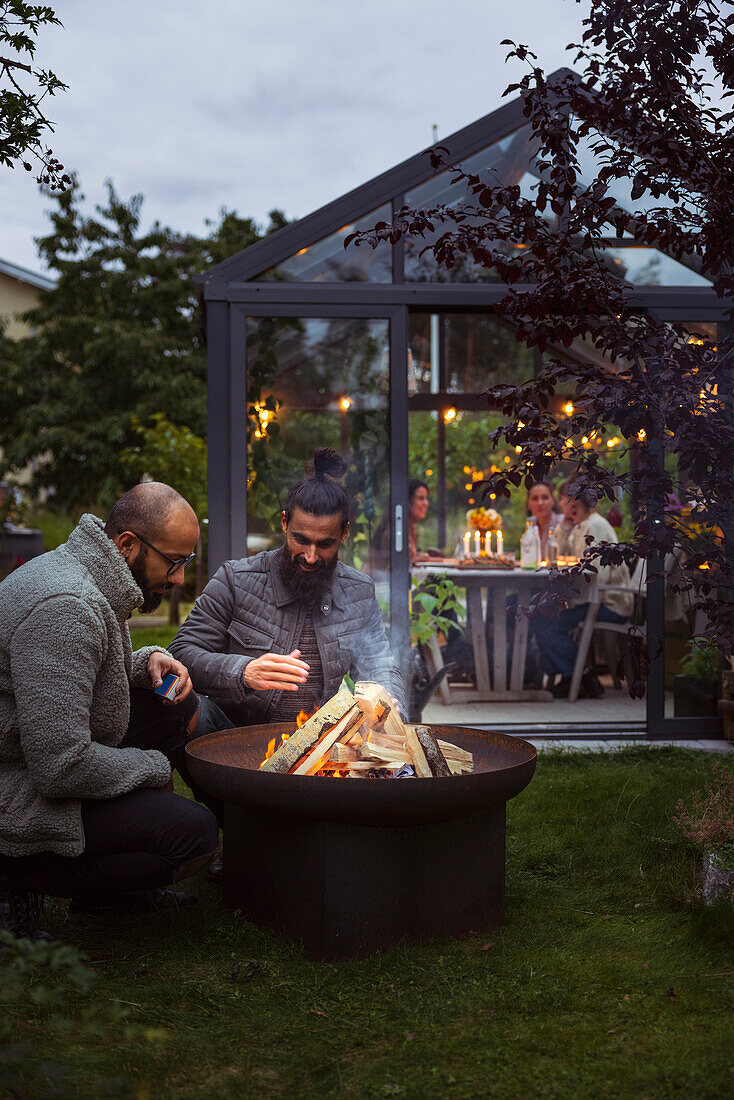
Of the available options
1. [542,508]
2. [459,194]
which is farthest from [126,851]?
[542,508]

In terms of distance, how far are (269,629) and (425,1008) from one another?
4.90 ft

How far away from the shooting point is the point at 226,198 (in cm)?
1869

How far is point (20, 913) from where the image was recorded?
8.17ft

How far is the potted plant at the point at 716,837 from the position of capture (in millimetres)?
2781

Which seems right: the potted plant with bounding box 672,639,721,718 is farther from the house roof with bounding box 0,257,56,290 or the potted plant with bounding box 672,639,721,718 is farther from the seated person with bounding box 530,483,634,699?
the house roof with bounding box 0,257,56,290

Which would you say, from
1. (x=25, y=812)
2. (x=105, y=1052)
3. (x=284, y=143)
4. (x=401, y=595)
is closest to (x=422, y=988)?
(x=105, y=1052)

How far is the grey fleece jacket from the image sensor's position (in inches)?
89.4

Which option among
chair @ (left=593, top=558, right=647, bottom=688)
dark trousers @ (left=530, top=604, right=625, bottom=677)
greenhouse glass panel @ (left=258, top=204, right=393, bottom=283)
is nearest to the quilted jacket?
greenhouse glass panel @ (left=258, top=204, right=393, bottom=283)

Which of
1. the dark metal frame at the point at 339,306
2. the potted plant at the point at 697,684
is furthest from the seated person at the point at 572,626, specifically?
the dark metal frame at the point at 339,306

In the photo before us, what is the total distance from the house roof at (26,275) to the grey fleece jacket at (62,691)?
54.6ft

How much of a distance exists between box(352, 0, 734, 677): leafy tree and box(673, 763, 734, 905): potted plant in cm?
53

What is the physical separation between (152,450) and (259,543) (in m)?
7.98

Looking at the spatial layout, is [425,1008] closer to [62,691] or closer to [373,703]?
[373,703]

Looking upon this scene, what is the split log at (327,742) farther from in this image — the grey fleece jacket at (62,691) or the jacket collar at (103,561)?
the jacket collar at (103,561)
